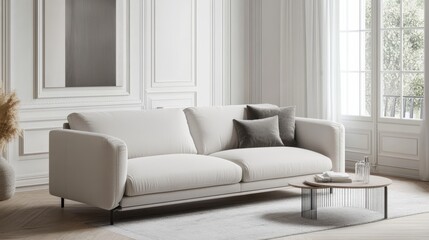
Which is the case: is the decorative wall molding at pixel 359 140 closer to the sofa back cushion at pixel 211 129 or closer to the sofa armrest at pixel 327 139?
the sofa armrest at pixel 327 139

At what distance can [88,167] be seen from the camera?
590 centimetres

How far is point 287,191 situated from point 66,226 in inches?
90.8

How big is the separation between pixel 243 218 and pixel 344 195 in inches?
48.7

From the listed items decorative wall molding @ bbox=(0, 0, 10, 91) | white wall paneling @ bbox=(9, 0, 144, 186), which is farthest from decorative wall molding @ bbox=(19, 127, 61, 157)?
decorative wall molding @ bbox=(0, 0, 10, 91)

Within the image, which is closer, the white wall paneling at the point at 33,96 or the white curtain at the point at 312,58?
the white wall paneling at the point at 33,96

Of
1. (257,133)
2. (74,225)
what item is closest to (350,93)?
(257,133)

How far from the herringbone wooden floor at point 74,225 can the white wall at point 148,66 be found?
35.4 inches

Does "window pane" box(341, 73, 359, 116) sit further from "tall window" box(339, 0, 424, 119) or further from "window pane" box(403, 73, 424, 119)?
"window pane" box(403, 73, 424, 119)

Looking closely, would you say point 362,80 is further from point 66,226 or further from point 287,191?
point 66,226

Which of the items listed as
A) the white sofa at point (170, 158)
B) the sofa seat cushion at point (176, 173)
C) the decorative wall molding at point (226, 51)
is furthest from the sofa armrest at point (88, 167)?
the decorative wall molding at point (226, 51)

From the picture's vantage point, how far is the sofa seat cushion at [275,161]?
643 cm

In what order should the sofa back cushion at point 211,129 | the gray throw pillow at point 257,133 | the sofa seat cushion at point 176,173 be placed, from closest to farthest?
the sofa seat cushion at point 176,173, the sofa back cushion at point 211,129, the gray throw pillow at point 257,133

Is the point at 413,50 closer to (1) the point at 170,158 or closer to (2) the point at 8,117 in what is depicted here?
(1) the point at 170,158

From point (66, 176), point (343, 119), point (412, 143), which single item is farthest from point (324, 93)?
point (66, 176)
